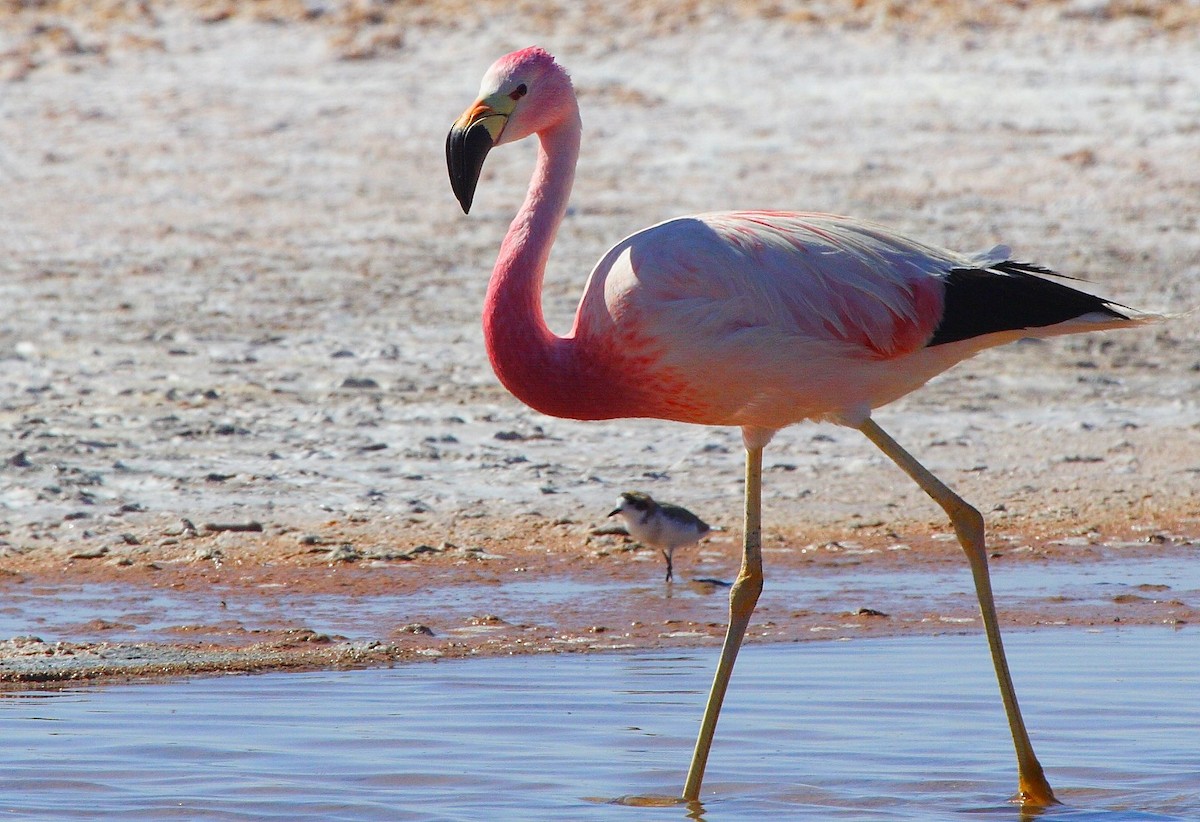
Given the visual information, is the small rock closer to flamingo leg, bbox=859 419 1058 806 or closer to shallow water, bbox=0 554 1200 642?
shallow water, bbox=0 554 1200 642

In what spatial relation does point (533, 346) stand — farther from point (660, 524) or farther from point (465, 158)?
point (660, 524)

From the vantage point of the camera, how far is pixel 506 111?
499 centimetres

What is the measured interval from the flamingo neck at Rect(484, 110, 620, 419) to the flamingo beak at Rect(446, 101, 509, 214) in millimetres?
192

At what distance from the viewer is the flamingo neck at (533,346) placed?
4.86 meters

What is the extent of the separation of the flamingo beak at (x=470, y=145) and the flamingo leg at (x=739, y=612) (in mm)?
1022

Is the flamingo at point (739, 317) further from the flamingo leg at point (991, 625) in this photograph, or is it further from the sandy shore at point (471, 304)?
the sandy shore at point (471, 304)

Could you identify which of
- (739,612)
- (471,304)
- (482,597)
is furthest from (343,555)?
(471,304)

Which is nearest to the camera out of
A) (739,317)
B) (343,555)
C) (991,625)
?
(739,317)

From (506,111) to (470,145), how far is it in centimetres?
16

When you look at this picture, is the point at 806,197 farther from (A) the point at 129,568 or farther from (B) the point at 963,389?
(A) the point at 129,568

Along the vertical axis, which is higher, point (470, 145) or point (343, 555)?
point (470, 145)

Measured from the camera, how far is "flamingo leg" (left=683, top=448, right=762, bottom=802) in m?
4.96

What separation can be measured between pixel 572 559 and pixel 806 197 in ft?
19.3

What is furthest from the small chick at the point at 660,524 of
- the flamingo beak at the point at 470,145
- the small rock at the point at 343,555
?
the flamingo beak at the point at 470,145
